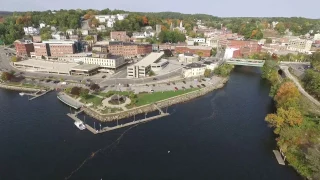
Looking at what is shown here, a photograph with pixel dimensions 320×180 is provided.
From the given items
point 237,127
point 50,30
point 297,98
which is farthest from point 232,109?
point 50,30

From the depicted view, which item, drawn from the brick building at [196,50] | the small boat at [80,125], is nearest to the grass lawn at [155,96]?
the small boat at [80,125]

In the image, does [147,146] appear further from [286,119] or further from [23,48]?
[23,48]

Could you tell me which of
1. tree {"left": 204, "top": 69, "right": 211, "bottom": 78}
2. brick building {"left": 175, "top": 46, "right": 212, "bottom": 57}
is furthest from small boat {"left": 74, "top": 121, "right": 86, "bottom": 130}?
brick building {"left": 175, "top": 46, "right": 212, "bottom": 57}

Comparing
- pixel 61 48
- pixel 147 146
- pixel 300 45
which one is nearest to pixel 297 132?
pixel 147 146

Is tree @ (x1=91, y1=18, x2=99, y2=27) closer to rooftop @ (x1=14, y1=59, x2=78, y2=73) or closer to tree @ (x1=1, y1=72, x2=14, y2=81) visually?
rooftop @ (x1=14, y1=59, x2=78, y2=73)

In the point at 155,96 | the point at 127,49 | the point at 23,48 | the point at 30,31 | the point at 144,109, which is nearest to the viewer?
the point at 144,109

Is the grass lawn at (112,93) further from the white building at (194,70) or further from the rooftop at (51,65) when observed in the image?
the rooftop at (51,65)

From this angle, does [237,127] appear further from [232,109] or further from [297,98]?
[297,98]
